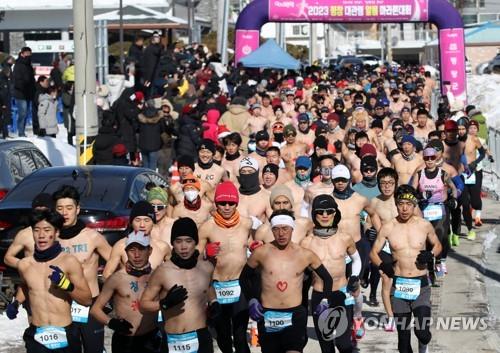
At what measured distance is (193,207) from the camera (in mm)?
12438

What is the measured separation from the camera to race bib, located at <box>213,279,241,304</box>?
36.4ft

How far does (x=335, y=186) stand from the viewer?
12812 mm

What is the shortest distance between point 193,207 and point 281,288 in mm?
2661

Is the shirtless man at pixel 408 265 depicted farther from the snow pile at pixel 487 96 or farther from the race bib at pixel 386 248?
the snow pile at pixel 487 96

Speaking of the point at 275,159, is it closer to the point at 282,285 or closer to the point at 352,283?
the point at 352,283

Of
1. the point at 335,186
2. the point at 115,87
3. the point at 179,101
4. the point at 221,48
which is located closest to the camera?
the point at 335,186

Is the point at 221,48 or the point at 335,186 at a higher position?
the point at 221,48

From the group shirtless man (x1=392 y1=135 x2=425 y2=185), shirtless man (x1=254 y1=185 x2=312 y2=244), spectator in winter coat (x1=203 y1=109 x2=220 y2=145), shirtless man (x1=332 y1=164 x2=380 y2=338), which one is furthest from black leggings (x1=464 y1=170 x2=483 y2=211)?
shirtless man (x1=254 y1=185 x2=312 y2=244)

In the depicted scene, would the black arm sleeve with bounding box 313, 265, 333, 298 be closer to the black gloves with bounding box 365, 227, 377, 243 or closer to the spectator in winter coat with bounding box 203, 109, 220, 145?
the black gloves with bounding box 365, 227, 377, 243

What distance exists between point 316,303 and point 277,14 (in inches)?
972

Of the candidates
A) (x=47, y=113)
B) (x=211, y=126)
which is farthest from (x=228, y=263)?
(x=47, y=113)

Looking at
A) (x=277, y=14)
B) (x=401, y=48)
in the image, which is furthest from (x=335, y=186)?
(x=401, y=48)

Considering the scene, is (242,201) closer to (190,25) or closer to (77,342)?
(77,342)

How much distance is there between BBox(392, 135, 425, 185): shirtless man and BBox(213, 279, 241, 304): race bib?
5485 millimetres
